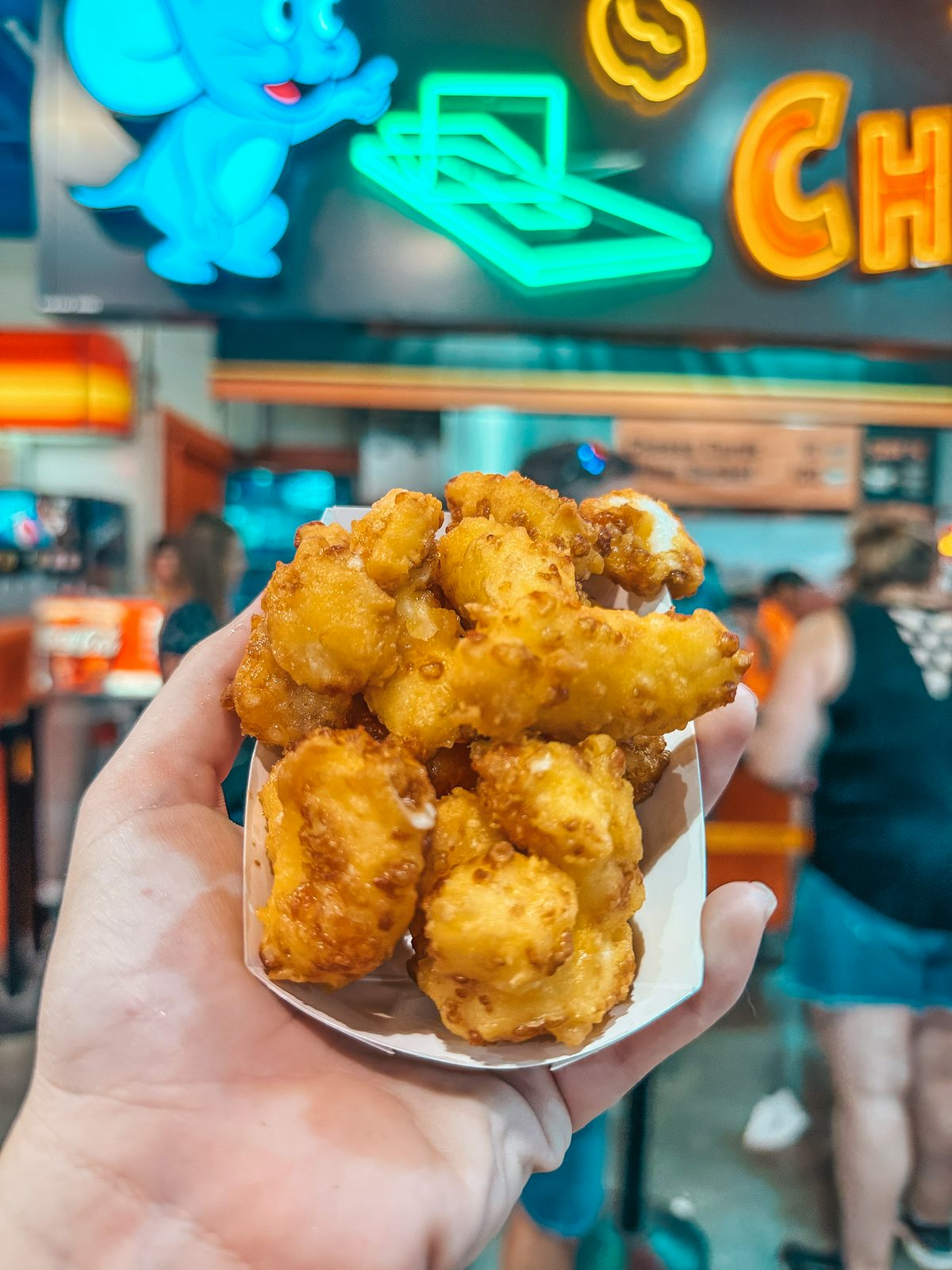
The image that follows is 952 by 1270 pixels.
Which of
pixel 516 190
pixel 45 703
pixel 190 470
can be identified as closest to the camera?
Answer: pixel 516 190

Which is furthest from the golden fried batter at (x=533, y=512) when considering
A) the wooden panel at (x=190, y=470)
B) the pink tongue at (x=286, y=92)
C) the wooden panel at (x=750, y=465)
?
the wooden panel at (x=190, y=470)

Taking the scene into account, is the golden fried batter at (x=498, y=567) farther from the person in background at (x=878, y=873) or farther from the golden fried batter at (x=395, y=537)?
the person in background at (x=878, y=873)

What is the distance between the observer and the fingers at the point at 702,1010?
1.07 metres

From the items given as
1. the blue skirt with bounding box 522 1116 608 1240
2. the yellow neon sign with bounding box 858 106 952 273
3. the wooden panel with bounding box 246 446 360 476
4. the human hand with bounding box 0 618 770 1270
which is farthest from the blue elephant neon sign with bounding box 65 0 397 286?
the wooden panel with bounding box 246 446 360 476

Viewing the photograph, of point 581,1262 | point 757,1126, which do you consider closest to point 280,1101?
point 581,1262

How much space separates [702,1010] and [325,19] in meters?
2.68

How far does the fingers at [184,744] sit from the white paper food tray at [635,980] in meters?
0.12

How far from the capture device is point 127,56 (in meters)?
2.57

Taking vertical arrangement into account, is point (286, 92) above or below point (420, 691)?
above

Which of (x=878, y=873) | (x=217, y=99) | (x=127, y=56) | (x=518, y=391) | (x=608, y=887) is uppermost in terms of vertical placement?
(x=127, y=56)

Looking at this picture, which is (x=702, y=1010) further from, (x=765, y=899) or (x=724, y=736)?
(x=724, y=736)

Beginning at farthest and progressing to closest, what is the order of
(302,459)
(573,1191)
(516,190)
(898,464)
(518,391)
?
(302,459) → (898,464) → (518,391) → (516,190) → (573,1191)

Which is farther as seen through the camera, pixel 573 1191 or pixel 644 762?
pixel 573 1191

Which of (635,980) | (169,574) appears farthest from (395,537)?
(169,574)
